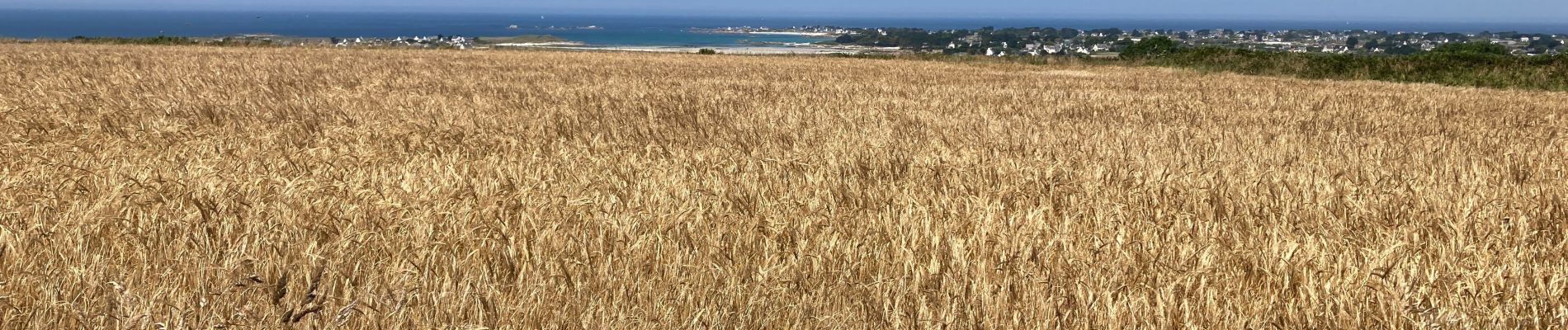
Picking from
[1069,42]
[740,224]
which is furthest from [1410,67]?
[1069,42]

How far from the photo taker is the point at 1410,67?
77.2 feet

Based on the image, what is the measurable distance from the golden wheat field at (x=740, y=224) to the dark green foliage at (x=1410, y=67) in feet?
59.8

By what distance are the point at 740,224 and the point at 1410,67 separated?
83.7 ft

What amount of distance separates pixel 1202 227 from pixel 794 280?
1.57m

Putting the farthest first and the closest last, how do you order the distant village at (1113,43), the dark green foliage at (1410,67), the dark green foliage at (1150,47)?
the distant village at (1113,43)
the dark green foliage at (1150,47)
the dark green foliage at (1410,67)

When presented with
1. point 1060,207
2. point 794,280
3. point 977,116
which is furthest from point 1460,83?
point 794,280

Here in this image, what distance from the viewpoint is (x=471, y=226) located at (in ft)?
10.2

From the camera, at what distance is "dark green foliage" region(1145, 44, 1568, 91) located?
2155 cm

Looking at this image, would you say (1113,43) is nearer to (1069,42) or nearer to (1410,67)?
(1069,42)

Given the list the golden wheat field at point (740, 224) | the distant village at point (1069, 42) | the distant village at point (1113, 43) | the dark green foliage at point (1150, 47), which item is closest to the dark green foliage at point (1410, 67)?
the dark green foliage at point (1150, 47)

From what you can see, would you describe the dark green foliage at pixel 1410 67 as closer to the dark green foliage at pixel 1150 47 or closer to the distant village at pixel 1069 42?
the dark green foliage at pixel 1150 47

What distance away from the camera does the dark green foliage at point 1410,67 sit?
2155 cm

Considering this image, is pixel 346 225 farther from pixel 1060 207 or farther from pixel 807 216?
pixel 1060 207

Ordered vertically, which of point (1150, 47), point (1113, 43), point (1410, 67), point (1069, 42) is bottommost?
point (1410, 67)
